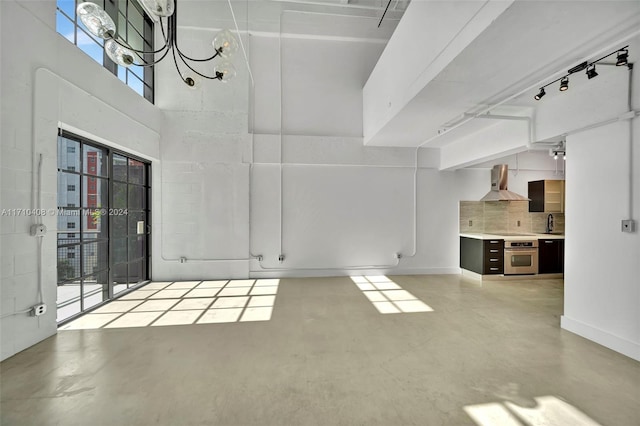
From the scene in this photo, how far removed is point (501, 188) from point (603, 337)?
4.06 meters

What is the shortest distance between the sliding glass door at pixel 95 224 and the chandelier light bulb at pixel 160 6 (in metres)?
2.25

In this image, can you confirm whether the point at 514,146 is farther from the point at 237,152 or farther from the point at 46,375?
the point at 46,375

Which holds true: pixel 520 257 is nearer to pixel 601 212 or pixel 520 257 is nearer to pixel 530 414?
pixel 601 212

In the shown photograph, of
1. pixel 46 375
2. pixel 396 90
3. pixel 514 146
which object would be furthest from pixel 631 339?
pixel 46 375

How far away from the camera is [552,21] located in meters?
2.06

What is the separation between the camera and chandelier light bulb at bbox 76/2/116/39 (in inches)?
82.0

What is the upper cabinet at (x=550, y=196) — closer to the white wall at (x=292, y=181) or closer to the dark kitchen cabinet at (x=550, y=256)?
the dark kitchen cabinet at (x=550, y=256)

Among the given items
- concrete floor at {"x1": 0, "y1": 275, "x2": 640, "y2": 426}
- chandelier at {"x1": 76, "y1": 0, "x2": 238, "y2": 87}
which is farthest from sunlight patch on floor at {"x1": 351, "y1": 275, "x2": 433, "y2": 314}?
chandelier at {"x1": 76, "y1": 0, "x2": 238, "y2": 87}

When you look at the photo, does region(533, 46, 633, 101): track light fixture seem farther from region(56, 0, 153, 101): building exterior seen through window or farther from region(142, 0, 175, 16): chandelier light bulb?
region(56, 0, 153, 101): building exterior seen through window

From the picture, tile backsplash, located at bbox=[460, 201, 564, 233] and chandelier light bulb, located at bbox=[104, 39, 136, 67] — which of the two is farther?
tile backsplash, located at bbox=[460, 201, 564, 233]

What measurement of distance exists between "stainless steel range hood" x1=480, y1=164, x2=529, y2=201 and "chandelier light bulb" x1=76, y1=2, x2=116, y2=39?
6.96 m

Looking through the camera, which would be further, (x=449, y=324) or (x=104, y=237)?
(x=104, y=237)

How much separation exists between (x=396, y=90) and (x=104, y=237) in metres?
4.77

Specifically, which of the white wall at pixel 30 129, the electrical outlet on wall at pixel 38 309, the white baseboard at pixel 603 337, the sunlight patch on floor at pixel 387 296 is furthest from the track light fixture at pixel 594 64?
the electrical outlet on wall at pixel 38 309
